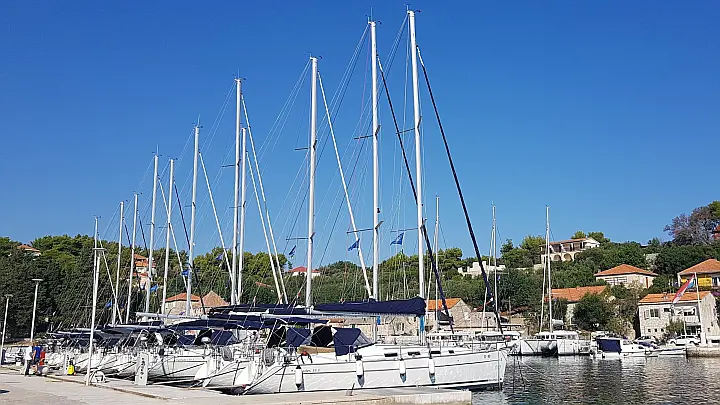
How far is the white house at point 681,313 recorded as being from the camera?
87125 millimetres

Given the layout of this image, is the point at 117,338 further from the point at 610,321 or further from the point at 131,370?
the point at 610,321

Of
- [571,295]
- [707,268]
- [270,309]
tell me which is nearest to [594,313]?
[571,295]

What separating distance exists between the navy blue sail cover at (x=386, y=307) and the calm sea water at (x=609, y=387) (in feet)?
14.8

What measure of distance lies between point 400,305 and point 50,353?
88.6 feet

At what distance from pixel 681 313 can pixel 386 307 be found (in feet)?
240

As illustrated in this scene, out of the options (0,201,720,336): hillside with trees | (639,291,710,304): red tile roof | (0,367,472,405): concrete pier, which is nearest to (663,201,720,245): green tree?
(0,201,720,336): hillside with trees

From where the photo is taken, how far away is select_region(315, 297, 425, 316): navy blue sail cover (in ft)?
91.9

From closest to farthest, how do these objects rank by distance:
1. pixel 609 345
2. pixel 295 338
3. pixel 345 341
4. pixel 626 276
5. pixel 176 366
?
1. pixel 295 338
2. pixel 345 341
3. pixel 176 366
4. pixel 609 345
5. pixel 626 276

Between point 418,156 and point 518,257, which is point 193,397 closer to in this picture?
point 418,156

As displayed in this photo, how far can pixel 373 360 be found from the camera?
26297 millimetres

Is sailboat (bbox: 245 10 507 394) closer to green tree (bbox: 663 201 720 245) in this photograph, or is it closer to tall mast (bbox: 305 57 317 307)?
tall mast (bbox: 305 57 317 307)

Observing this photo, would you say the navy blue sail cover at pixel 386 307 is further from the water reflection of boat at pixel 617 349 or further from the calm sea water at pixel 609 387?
the water reflection of boat at pixel 617 349

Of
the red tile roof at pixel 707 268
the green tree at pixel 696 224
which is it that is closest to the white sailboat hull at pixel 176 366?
the red tile roof at pixel 707 268

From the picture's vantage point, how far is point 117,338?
1599 inches
